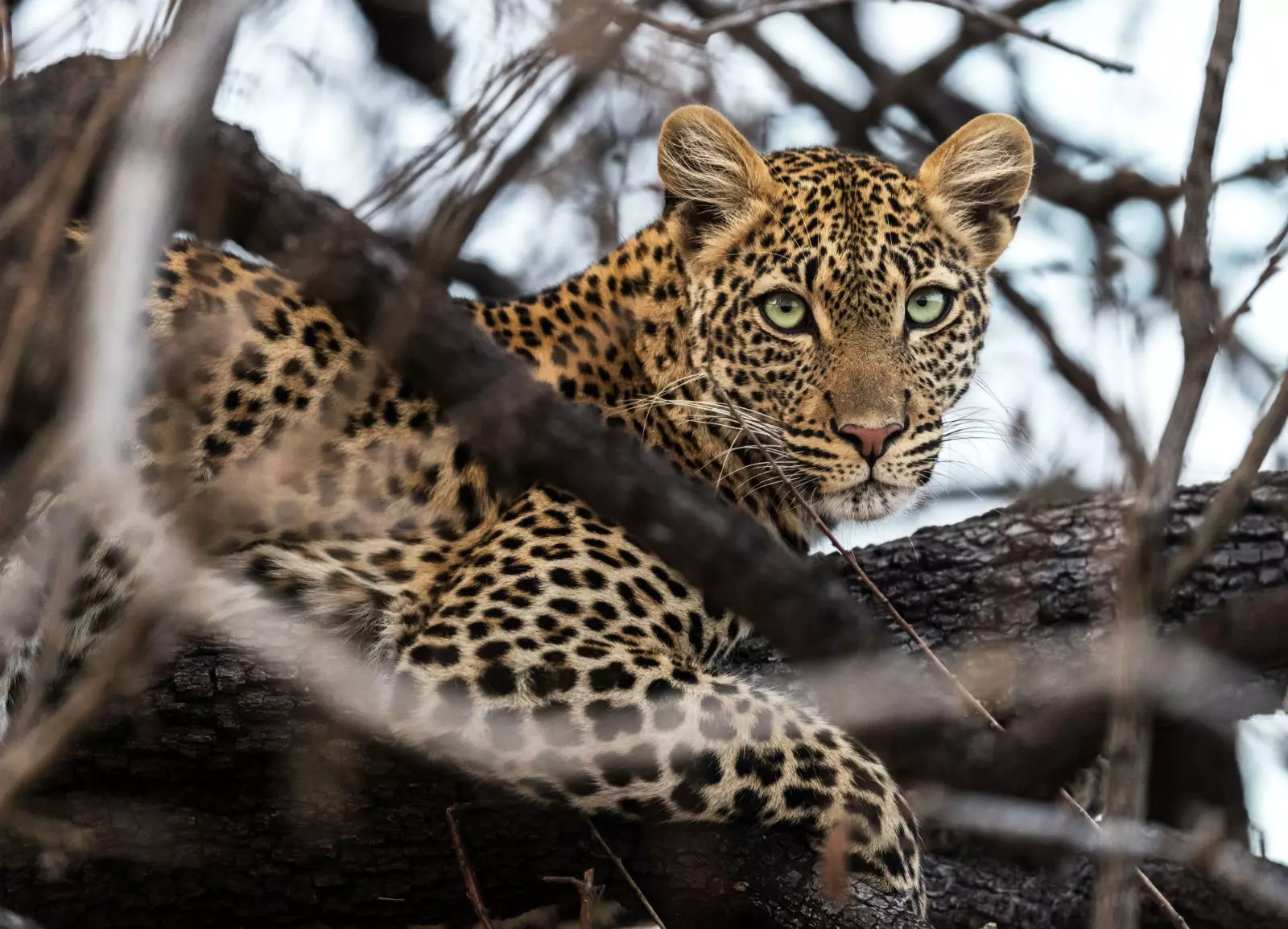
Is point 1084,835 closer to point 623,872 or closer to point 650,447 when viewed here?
point 623,872

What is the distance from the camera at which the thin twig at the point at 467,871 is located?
402cm

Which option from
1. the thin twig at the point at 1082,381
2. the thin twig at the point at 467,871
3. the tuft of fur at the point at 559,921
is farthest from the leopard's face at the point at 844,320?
Result: the thin twig at the point at 467,871

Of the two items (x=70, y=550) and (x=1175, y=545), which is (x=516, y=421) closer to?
(x=70, y=550)

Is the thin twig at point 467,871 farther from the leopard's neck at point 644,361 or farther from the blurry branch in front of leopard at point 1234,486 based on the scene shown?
the blurry branch in front of leopard at point 1234,486

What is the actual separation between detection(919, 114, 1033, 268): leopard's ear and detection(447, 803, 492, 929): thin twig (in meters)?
3.15

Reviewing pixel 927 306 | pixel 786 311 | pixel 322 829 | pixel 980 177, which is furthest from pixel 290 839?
pixel 980 177

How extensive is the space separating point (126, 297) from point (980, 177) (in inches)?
184

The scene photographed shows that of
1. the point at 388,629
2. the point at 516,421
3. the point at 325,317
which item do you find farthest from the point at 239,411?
the point at 516,421

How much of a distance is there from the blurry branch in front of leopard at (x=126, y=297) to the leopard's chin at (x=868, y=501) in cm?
348

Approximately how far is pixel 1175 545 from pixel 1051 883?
1.36 m

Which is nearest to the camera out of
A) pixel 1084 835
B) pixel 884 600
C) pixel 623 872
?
pixel 884 600

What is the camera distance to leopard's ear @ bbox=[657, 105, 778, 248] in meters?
5.95

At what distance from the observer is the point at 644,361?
236 inches

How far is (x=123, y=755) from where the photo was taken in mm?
4621
